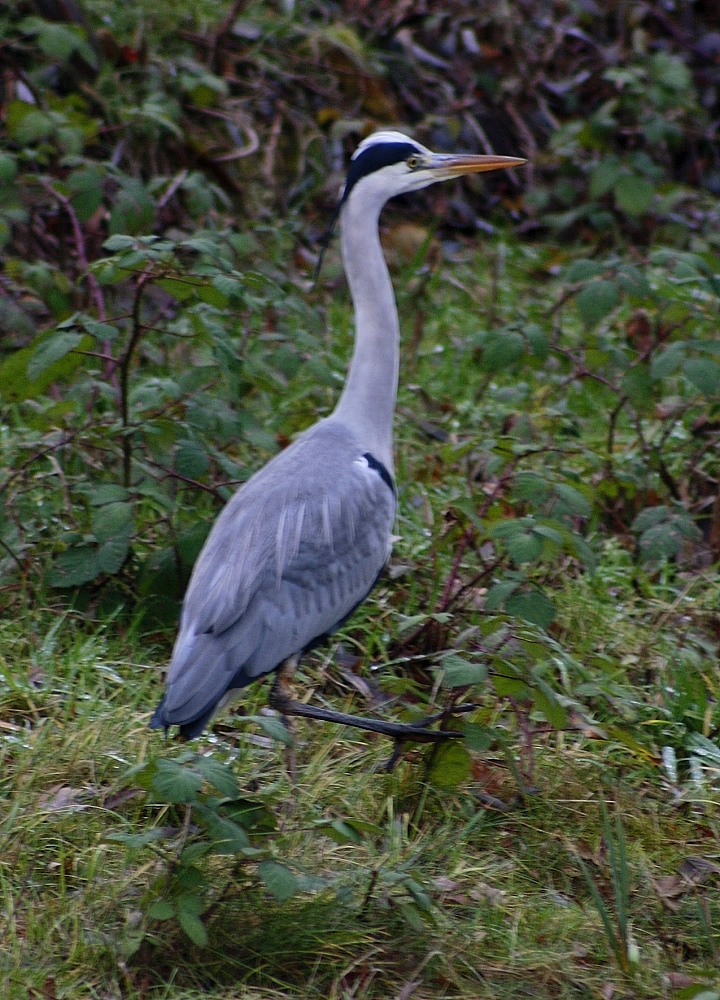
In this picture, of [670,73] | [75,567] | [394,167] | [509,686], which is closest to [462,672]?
[509,686]

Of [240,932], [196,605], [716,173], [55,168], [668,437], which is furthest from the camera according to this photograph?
[716,173]

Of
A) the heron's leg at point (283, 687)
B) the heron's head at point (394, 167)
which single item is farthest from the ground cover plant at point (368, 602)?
the heron's head at point (394, 167)

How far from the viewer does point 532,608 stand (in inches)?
126

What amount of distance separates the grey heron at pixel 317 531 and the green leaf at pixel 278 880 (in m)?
0.47

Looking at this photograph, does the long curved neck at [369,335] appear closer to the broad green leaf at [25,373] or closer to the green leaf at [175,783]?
the broad green leaf at [25,373]

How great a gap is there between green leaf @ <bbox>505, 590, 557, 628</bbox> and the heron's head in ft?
4.00

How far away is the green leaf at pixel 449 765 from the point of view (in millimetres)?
2982

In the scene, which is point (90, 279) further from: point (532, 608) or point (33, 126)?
point (532, 608)

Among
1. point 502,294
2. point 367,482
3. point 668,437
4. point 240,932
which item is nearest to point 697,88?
point 502,294

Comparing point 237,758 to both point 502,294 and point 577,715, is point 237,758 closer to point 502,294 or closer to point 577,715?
point 577,715

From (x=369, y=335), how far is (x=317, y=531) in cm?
63

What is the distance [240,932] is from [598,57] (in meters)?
6.16

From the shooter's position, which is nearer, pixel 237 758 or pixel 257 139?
pixel 237 758

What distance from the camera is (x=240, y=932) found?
2.57m
